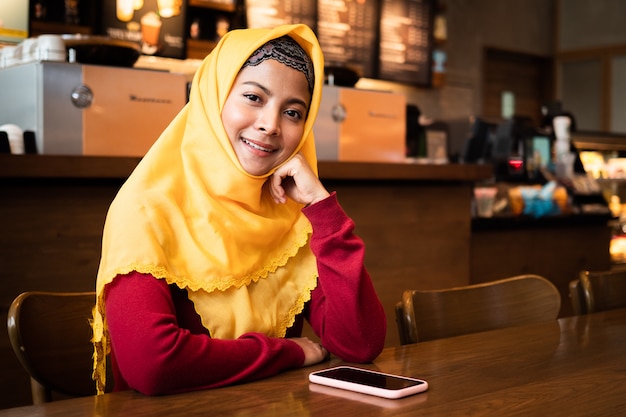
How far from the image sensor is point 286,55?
4.93 ft

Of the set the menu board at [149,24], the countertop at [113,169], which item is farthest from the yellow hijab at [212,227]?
the menu board at [149,24]

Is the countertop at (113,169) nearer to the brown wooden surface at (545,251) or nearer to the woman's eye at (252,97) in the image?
the brown wooden surface at (545,251)

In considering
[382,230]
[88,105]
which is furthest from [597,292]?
[88,105]

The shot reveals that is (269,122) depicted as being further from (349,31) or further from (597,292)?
(349,31)

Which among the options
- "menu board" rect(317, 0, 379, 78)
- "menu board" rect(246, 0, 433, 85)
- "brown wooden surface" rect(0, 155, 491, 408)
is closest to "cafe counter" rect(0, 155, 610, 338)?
"brown wooden surface" rect(0, 155, 491, 408)

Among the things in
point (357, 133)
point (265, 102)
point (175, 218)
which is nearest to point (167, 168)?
point (175, 218)

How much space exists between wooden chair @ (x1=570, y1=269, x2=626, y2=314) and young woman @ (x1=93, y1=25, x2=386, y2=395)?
2.91 feet

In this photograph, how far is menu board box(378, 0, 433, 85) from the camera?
633 centimetres

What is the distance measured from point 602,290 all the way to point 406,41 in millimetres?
4499

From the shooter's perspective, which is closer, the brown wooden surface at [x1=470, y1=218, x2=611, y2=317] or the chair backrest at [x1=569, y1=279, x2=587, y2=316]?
the chair backrest at [x1=569, y1=279, x2=587, y2=316]

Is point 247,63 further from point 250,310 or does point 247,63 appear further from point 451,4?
point 451,4

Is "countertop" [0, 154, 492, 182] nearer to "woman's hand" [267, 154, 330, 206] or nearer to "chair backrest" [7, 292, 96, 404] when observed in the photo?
"chair backrest" [7, 292, 96, 404]

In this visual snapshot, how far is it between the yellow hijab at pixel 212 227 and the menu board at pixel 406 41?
16.0 feet

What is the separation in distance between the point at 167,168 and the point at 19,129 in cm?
108
